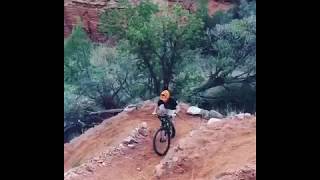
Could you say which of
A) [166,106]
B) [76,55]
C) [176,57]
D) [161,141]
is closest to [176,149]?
[161,141]

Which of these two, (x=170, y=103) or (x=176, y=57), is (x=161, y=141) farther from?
(x=176, y=57)

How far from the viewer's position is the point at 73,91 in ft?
10.8

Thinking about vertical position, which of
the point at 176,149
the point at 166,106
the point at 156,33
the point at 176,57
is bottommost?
the point at 176,149

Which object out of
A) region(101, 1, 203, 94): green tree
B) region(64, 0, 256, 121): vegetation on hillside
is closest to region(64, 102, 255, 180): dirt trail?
region(64, 0, 256, 121): vegetation on hillside

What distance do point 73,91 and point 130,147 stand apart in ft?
1.47

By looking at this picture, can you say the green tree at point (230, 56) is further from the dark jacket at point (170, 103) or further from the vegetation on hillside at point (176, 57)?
the dark jacket at point (170, 103)

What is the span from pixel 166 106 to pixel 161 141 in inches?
7.9

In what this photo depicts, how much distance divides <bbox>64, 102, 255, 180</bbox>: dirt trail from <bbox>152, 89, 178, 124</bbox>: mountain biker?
3cm

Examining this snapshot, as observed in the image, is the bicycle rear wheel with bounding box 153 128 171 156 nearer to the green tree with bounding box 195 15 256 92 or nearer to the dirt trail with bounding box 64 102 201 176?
the dirt trail with bounding box 64 102 201 176

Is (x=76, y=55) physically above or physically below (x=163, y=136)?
above

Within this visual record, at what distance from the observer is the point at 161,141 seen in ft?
10.9

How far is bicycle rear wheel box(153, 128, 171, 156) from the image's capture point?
3307 mm

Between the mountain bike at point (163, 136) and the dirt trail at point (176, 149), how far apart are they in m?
0.03
